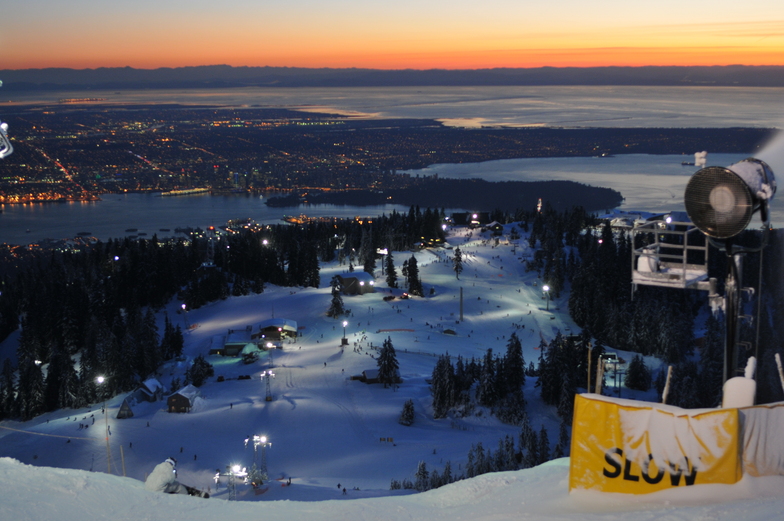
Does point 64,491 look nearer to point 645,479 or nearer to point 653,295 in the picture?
point 645,479

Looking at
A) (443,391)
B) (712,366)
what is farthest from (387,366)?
(712,366)

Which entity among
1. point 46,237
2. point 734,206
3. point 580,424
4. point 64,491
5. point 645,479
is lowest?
point 46,237

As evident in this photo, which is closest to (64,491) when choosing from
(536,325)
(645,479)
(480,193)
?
(645,479)

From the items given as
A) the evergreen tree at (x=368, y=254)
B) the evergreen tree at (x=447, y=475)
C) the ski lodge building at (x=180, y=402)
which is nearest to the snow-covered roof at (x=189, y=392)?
the ski lodge building at (x=180, y=402)

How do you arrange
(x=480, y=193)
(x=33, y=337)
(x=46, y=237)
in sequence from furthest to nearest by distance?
1. (x=480, y=193)
2. (x=46, y=237)
3. (x=33, y=337)

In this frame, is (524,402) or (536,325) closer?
(524,402)

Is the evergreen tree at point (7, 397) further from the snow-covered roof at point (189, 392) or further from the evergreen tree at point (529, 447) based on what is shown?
the evergreen tree at point (529, 447)
